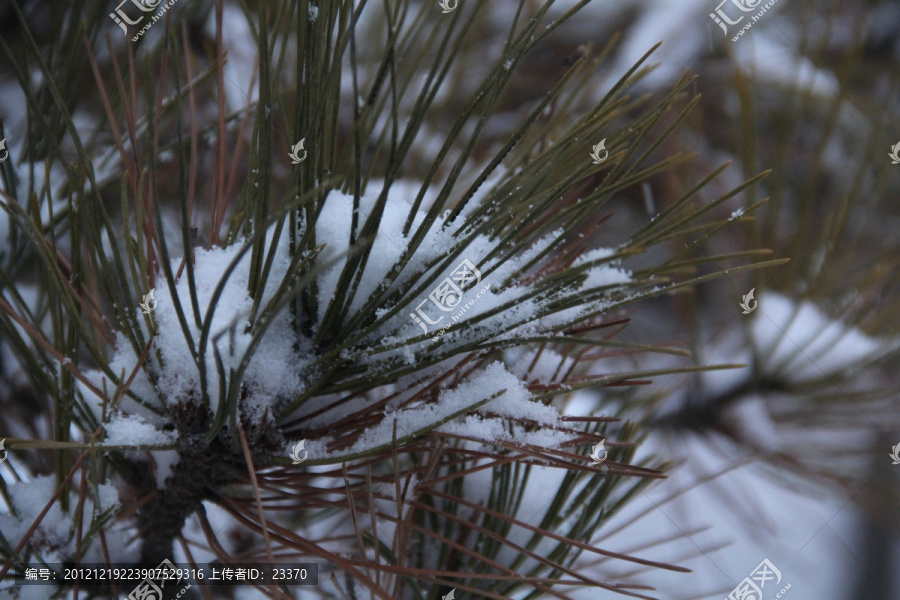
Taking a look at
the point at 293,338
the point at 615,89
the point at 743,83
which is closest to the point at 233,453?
the point at 293,338

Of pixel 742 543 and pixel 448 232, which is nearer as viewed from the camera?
pixel 448 232

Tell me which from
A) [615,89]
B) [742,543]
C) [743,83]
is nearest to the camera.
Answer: [615,89]

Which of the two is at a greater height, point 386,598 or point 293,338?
point 293,338

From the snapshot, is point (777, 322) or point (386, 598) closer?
point (386, 598)

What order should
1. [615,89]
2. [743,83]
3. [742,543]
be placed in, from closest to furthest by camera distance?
[615,89] → [743,83] → [742,543]

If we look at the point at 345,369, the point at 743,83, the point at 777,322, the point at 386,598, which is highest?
the point at 743,83

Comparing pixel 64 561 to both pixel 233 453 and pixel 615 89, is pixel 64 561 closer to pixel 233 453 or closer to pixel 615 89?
pixel 233 453

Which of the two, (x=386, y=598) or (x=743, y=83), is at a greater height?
(x=743, y=83)

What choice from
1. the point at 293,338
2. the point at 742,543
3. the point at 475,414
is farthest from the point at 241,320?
the point at 742,543

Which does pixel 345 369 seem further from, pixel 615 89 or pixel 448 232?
pixel 615 89
